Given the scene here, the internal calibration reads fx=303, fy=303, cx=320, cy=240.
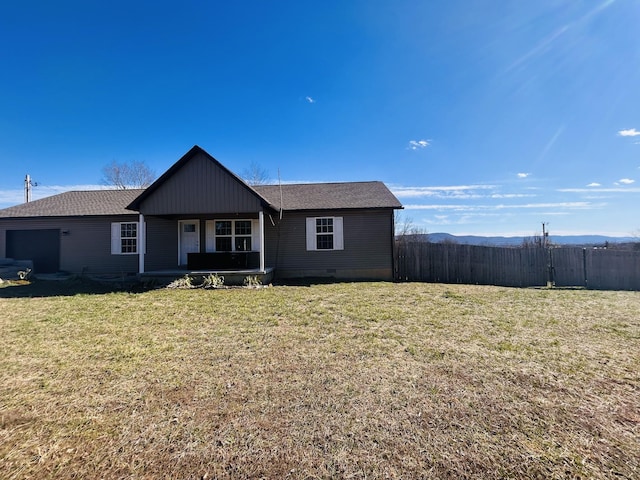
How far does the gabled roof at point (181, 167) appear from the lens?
446 inches

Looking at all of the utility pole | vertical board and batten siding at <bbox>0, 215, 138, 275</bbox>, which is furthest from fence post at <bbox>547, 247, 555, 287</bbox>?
the utility pole

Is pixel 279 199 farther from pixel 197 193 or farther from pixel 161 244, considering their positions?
pixel 161 244

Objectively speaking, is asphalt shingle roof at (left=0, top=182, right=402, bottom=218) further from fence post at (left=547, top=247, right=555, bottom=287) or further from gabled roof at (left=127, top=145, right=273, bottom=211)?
fence post at (left=547, top=247, right=555, bottom=287)

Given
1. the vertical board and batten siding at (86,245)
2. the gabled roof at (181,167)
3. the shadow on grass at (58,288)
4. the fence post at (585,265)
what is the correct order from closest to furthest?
the shadow on grass at (58,288)
the gabled roof at (181,167)
the fence post at (585,265)
the vertical board and batten siding at (86,245)

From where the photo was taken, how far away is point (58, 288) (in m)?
10.6

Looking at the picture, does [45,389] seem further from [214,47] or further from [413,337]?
[214,47]

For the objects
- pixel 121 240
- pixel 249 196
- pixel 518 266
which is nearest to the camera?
pixel 249 196

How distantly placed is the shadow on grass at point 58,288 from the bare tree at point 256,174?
20.3 meters

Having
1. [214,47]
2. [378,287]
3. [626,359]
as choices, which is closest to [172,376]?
[626,359]

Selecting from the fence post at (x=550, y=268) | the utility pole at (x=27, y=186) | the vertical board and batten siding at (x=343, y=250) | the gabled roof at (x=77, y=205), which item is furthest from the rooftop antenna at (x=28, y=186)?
the fence post at (x=550, y=268)

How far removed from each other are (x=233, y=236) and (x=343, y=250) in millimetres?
5069

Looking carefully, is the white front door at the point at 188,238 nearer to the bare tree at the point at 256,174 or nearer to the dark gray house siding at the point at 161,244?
the dark gray house siding at the point at 161,244

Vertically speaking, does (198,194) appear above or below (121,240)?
above

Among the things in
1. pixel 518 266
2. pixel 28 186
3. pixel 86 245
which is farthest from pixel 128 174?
pixel 518 266
